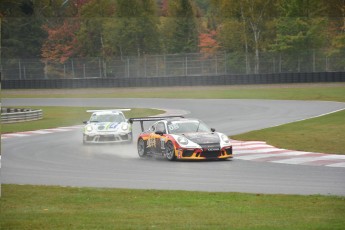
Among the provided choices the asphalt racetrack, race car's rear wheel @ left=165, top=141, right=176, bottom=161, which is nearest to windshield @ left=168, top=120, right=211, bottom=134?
race car's rear wheel @ left=165, top=141, right=176, bottom=161

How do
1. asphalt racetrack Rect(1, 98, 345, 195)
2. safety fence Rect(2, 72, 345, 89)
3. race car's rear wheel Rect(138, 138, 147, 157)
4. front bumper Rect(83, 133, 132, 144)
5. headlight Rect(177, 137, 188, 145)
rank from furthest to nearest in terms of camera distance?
safety fence Rect(2, 72, 345, 89) → front bumper Rect(83, 133, 132, 144) → race car's rear wheel Rect(138, 138, 147, 157) → headlight Rect(177, 137, 188, 145) → asphalt racetrack Rect(1, 98, 345, 195)

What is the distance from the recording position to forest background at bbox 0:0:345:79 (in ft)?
214

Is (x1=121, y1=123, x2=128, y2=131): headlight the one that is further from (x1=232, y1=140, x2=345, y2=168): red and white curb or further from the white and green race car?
(x1=232, y1=140, x2=345, y2=168): red and white curb

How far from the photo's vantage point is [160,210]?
35.0 ft

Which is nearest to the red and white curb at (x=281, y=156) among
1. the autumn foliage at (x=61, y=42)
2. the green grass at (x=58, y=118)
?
the green grass at (x=58, y=118)

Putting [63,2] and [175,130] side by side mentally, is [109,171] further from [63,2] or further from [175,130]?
[63,2]

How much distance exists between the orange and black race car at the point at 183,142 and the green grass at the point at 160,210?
227 inches

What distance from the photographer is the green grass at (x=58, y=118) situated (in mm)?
34622

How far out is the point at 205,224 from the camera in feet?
30.2

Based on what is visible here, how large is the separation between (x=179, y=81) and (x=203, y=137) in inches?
1693

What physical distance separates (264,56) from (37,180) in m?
49.6

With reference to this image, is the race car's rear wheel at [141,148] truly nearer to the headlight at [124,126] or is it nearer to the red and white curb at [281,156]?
the red and white curb at [281,156]

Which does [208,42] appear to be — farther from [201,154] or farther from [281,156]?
[201,154]

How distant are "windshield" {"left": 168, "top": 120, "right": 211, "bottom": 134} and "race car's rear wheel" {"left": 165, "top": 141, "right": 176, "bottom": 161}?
567mm
